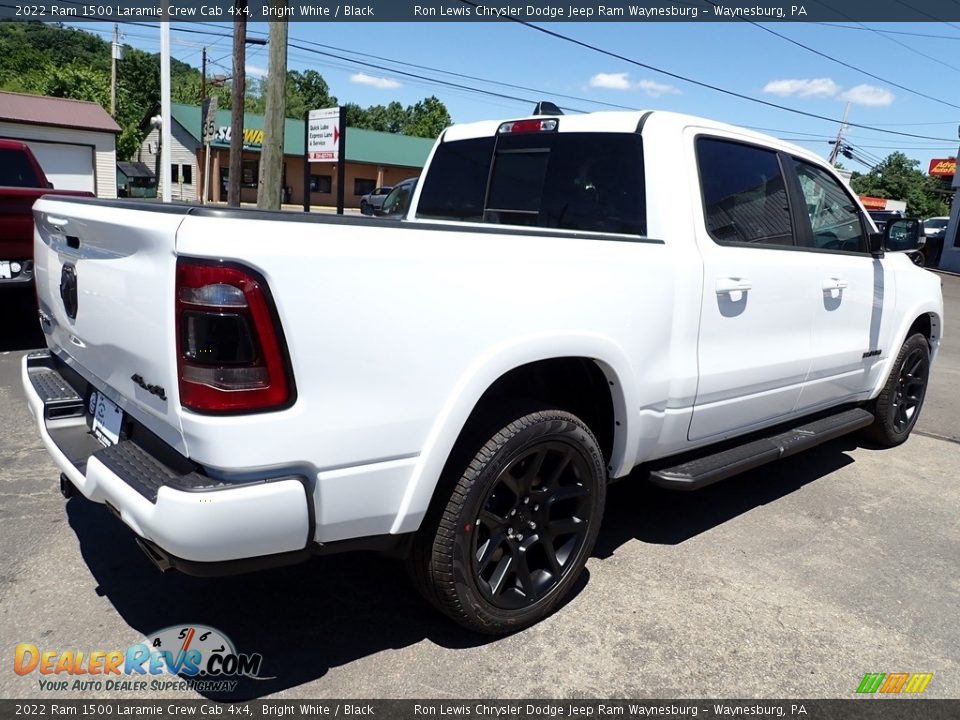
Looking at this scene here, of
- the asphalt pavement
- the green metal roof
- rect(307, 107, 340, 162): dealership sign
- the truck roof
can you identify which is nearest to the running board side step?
the asphalt pavement

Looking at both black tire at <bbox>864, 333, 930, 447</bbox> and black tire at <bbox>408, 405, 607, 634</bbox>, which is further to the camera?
black tire at <bbox>864, 333, 930, 447</bbox>

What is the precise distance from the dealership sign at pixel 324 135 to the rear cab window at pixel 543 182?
10875 millimetres

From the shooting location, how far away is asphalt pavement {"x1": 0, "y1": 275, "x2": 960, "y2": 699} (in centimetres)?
269

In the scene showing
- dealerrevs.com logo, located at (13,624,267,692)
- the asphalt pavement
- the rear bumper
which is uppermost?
the rear bumper

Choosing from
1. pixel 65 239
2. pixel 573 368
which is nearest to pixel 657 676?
pixel 573 368

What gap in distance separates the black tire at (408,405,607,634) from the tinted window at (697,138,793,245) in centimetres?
→ 127

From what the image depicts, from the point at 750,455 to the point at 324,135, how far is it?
13.2m

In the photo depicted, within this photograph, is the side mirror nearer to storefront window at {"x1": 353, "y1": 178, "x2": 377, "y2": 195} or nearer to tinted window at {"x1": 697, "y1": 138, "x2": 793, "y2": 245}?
tinted window at {"x1": 697, "y1": 138, "x2": 793, "y2": 245}

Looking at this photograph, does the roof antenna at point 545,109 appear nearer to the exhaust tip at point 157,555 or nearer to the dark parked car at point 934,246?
the exhaust tip at point 157,555

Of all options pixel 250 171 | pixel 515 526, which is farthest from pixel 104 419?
pixel 250 171

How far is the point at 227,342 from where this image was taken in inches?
81.9

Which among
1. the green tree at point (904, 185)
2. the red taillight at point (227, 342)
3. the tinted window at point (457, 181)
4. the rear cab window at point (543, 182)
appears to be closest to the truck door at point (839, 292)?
the rear cab window at point (543, 182)

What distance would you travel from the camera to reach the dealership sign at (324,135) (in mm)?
14828

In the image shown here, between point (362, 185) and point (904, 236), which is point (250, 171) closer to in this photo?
point (362, 185)
